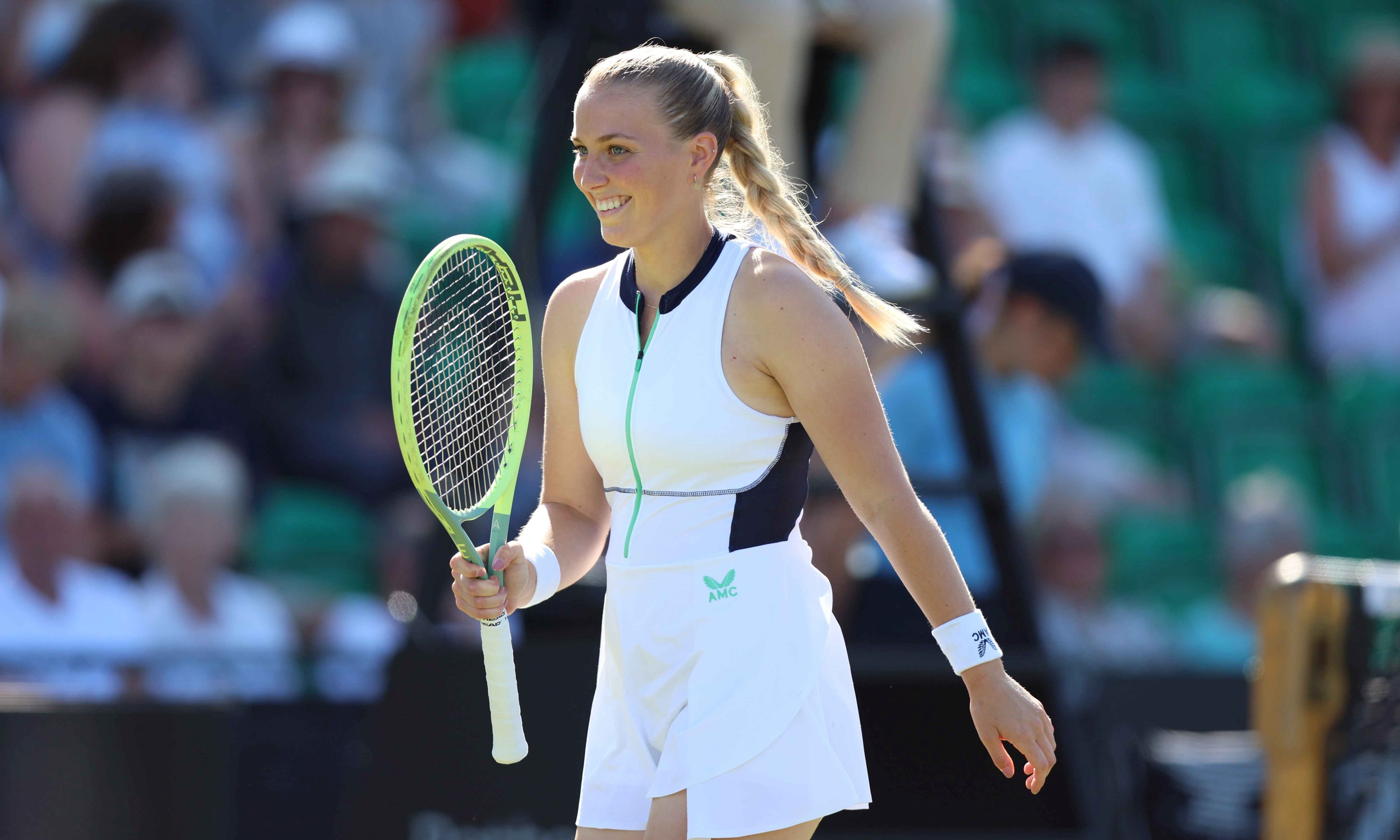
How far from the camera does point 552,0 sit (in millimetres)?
5746

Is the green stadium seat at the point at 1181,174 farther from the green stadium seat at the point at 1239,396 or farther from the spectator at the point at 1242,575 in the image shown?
the spectator at the point at 1242,575

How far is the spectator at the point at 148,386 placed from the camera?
5.69 meters

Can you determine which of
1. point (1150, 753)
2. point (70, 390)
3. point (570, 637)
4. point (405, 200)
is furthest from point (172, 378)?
point (1150, 753)

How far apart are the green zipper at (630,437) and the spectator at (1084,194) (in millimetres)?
4751

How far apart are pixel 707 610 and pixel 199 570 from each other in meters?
3.38

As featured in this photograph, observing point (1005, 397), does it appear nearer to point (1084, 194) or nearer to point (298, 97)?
point (1084, 194)

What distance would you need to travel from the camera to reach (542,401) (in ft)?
16.6

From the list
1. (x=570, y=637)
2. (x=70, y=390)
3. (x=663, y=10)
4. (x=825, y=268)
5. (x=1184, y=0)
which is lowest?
(x=570, y=637)

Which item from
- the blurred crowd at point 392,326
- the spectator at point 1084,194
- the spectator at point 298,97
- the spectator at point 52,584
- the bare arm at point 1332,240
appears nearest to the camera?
the blurred crowd at point 392,326

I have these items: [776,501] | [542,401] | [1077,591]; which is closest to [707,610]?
[776,501]

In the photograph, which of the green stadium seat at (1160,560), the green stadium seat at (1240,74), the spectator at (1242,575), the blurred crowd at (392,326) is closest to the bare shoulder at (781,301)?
the blurred crowd at (392,326)

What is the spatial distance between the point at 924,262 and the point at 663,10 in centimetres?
104

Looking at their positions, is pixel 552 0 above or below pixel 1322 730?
above

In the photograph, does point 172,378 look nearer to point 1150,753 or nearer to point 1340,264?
point 1150,753
